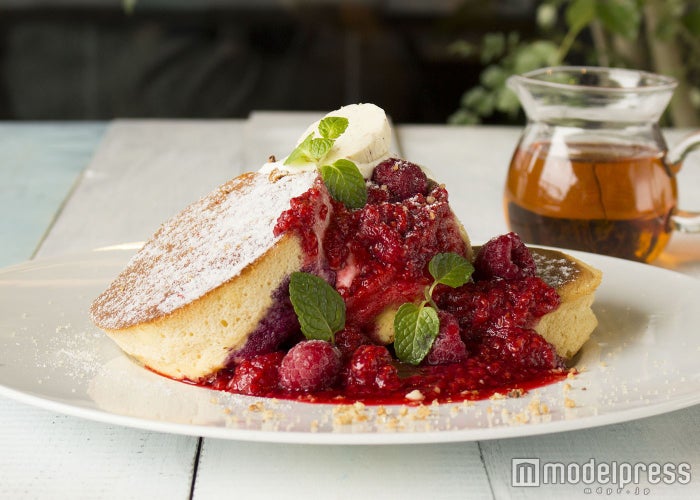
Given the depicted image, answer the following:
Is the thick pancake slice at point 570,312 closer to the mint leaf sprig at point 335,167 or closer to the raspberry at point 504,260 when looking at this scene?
the raspberry at point 504,260

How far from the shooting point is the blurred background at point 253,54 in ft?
16.4

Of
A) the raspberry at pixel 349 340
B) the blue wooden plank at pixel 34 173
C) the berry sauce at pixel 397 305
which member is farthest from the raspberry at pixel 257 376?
the blue wooden plank at pixel 34 173

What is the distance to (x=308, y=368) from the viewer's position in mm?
1460

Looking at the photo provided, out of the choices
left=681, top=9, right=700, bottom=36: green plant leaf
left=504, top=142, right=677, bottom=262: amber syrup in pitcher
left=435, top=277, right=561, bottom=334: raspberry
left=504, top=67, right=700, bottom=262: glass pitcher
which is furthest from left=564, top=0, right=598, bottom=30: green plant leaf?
left=435, top=277, right=561, bottom=334: raspberry

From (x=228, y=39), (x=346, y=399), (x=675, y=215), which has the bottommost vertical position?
(x=228, y=39)

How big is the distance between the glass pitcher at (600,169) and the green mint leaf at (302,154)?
0.74 metres

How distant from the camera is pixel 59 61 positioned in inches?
204

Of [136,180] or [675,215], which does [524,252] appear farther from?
[136,180]

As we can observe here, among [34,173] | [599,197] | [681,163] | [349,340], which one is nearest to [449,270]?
[349,340]

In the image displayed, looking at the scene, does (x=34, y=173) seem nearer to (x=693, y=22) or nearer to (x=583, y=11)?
(x=583, y=11)

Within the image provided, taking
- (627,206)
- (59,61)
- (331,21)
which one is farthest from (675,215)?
(59,61)

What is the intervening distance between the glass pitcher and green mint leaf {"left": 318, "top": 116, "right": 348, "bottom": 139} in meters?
0.70

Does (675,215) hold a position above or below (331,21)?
above

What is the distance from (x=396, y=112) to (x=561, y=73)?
2.85m
